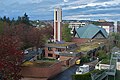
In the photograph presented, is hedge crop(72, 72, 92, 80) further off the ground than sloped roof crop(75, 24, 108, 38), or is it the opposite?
sloped roof crop(75, 24, 108, 38)

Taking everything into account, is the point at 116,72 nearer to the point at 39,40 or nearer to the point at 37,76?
the point at 37,76

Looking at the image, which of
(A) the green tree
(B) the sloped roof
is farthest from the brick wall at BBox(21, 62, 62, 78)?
(B) the sloped roof

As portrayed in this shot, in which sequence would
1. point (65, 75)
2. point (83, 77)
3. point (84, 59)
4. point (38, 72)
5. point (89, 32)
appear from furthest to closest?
1. point (89, 32)
2. point (84, 59)
3. point (65, 75)
4. point (38, 72)
5. point (83, 77)

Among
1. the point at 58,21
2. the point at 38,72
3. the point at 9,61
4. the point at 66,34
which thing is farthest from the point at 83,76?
the point at 66,34

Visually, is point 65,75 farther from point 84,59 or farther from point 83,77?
point 84,59

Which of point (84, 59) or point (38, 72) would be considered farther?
point (84, 59)

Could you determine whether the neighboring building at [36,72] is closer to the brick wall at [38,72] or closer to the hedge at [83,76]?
the brick wall at [38,72]

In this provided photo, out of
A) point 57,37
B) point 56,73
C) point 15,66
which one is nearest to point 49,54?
point 57,37

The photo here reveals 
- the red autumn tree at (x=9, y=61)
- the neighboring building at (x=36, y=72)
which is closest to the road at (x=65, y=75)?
the neighboring building at (x=36, y=72)

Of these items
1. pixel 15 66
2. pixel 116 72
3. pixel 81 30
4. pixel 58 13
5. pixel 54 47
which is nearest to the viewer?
pixel 15 66

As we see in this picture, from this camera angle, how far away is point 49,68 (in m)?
13.4

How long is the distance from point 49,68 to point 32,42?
27.4 feet

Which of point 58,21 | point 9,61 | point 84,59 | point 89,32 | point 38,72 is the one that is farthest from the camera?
point 89,32

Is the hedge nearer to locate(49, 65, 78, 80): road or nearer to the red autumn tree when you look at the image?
locate(49, 65, 78, 80): road
